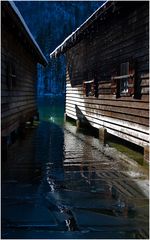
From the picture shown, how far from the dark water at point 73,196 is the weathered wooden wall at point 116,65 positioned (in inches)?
52.2

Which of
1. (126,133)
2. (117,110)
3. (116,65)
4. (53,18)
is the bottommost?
(126,133)

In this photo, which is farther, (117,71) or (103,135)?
(103,135)

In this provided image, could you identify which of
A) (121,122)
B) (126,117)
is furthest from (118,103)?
(126,117)

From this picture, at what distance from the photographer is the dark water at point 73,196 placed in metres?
4.27

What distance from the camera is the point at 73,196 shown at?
18.4 ft

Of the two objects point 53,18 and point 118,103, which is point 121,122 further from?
point 53,18

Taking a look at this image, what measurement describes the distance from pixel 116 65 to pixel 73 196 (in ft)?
21.9

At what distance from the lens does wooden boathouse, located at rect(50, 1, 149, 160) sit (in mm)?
8992

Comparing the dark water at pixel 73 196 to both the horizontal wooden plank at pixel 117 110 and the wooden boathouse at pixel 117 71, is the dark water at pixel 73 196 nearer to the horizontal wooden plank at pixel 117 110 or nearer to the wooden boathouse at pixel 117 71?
the horizontal wooden plank at pixel 117 110

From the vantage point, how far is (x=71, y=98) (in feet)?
66.8

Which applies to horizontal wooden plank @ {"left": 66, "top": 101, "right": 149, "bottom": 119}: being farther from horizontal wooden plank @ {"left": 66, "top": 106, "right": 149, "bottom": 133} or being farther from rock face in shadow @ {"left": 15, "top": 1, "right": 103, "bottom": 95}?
rock face in shadow @ {"left": 15, "top": 1, "right": 103, "bottom": 95}

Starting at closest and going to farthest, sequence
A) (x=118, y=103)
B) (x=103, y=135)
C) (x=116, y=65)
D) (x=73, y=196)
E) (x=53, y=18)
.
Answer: (x=73, y=196), (x=118, y=103), (x=116, y=65), (x=103, y=135), (x=53, y=18)

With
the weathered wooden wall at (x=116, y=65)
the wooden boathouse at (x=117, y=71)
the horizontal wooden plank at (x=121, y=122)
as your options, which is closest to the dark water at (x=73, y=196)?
the horizontal wooden plank at (x=121, y=122)

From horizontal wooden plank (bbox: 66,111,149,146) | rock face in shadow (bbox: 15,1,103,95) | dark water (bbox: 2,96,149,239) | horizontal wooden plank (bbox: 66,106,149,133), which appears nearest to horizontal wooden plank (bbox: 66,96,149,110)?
horizontal wooden plank (bbox: 66,106,149,133)
